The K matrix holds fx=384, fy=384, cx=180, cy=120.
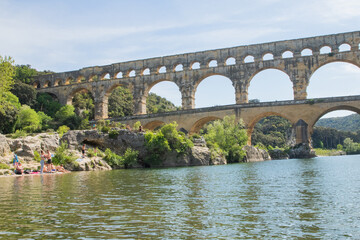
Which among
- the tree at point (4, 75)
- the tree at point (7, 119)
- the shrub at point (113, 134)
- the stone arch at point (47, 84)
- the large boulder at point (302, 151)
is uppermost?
the stone arch at point (47, 84)

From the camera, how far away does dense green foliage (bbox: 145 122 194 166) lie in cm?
2592

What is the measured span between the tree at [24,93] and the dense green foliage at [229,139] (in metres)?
22.3

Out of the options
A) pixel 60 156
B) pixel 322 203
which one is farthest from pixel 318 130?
pixel 322 203

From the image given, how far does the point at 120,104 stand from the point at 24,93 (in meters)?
16.7

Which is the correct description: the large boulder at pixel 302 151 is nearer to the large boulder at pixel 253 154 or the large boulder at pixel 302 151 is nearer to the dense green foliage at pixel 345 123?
the large boulder at pixel 253 154

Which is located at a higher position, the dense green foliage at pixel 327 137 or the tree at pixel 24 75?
the tree at pixel 24 75

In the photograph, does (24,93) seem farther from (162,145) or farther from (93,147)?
(162,145)

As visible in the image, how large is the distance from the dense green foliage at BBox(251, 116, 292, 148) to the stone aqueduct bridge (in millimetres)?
24285

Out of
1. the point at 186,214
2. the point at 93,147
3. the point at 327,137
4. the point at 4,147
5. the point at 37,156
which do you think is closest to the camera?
the point at 186,214

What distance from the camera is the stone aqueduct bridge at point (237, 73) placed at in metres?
38.1

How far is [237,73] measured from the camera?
4141cm

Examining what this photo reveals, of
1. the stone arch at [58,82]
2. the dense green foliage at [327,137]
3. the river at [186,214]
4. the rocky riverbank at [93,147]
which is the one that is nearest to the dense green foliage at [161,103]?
the stone arch at [58,82]

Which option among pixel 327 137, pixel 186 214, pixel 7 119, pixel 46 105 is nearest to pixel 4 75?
pixel 7 119

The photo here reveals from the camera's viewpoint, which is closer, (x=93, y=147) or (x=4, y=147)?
(x=4, y=147)
